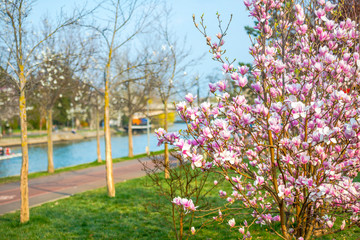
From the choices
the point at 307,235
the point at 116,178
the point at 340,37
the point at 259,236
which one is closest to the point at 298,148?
the point at 340,37

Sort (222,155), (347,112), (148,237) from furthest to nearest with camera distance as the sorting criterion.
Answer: (148,237) → (347,112) → (222,155)

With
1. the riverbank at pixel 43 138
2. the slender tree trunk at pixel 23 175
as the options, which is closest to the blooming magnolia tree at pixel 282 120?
the slender tree trunk at pixel 23 175

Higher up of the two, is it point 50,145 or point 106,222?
point 50,145

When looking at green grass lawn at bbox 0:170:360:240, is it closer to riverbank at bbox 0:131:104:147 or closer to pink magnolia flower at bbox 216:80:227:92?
pink magnolia flower at bbox 216:80:227:92

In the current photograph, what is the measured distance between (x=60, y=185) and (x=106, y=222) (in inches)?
240

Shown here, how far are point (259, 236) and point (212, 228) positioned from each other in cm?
115

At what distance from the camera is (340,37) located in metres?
3.39

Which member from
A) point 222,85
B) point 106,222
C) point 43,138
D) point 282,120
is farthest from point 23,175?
point 43,138

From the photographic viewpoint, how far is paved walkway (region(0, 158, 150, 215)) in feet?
34.9

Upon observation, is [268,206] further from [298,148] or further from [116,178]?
[116,178]

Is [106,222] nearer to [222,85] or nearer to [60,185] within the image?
[222,85]

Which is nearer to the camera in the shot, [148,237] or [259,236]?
[259,236]

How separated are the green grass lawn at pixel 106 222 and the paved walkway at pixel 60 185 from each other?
1245 millimetres

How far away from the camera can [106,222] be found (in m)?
7.81
